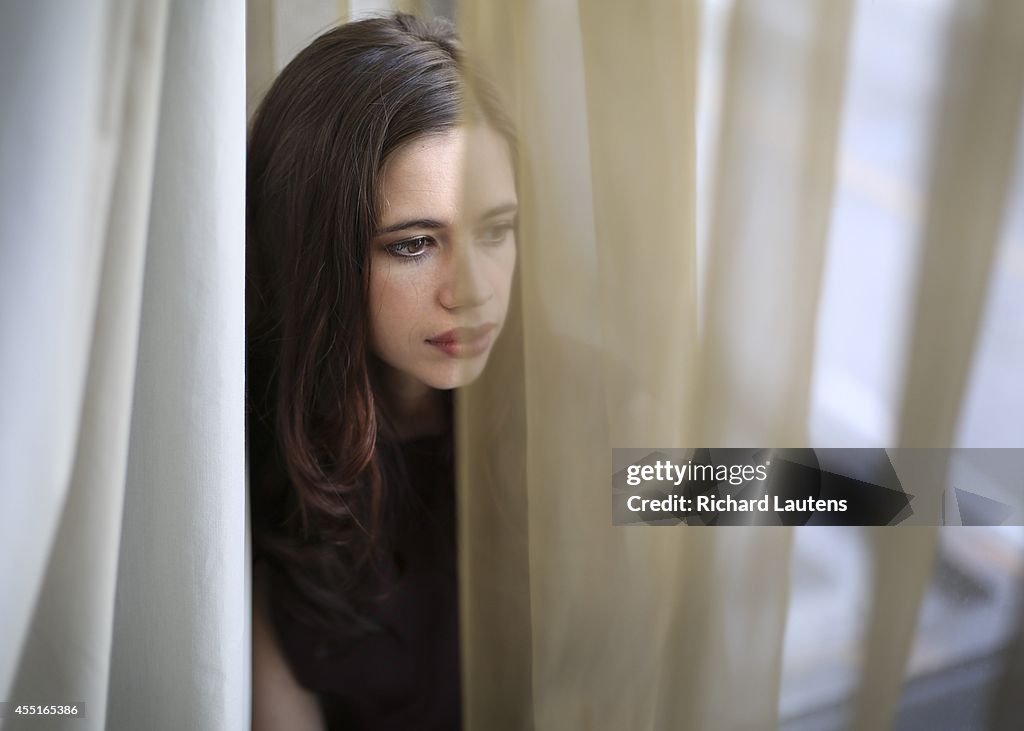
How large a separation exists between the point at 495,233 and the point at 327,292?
0.17 metres

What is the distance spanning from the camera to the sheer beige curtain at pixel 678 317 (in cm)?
60

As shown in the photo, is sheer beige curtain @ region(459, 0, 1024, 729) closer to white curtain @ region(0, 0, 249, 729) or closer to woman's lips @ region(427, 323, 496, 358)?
woman's lips @ region(427, 323, 496, 358)

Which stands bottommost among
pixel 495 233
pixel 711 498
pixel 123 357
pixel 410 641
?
pixel 410 641

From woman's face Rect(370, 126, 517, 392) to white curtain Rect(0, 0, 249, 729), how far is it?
5.1 inches

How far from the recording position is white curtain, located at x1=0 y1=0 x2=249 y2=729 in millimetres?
661

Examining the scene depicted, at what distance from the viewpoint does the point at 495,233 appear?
68cm

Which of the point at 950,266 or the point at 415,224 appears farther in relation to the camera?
the point at 415,224

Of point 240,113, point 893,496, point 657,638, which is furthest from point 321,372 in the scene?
point 893,496

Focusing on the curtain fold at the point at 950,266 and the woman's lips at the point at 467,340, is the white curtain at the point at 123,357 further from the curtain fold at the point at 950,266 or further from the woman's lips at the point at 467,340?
the curtain fold at the point at 950,266

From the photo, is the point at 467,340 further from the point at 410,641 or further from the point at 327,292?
the point at 410,641

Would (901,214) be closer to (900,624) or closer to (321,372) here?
(900,624)

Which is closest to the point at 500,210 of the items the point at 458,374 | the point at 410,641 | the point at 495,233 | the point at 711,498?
the point at 495,233

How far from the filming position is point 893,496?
64cm

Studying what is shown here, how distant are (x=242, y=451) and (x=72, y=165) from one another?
274mm
